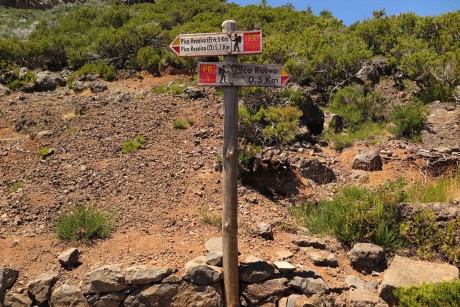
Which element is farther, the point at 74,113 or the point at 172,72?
the point at 172,72

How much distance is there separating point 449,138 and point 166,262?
8046mm

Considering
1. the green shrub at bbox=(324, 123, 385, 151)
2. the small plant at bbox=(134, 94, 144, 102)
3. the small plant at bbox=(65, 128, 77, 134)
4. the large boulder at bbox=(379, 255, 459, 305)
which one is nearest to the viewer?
the large boulder at bbox=(379, 255, 459, 305)

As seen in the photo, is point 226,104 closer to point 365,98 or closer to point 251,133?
point 251,133

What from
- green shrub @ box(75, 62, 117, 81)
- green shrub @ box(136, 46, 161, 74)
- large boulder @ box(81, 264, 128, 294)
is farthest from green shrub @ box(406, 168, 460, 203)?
green shrub @ box(75, 62, 117, 81)

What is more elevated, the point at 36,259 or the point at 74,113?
the point at 74,113

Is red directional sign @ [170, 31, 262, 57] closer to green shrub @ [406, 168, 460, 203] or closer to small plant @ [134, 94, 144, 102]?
green shrub @ [406, 168, 460, 203]

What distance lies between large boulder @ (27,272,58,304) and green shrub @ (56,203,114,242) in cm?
86

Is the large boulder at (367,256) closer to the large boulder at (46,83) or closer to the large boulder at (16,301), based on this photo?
the large boulder at (16,301)

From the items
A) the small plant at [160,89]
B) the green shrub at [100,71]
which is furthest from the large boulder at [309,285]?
the green shrub at [100,71]

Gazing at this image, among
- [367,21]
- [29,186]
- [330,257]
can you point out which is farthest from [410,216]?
[367,21]

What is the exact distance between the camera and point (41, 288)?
476cm

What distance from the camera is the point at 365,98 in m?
11.8

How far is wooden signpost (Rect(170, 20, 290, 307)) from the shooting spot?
4.23 metres

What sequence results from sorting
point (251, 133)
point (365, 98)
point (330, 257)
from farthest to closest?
point (365, 98) → point (251, 133) → point (330, 257)
